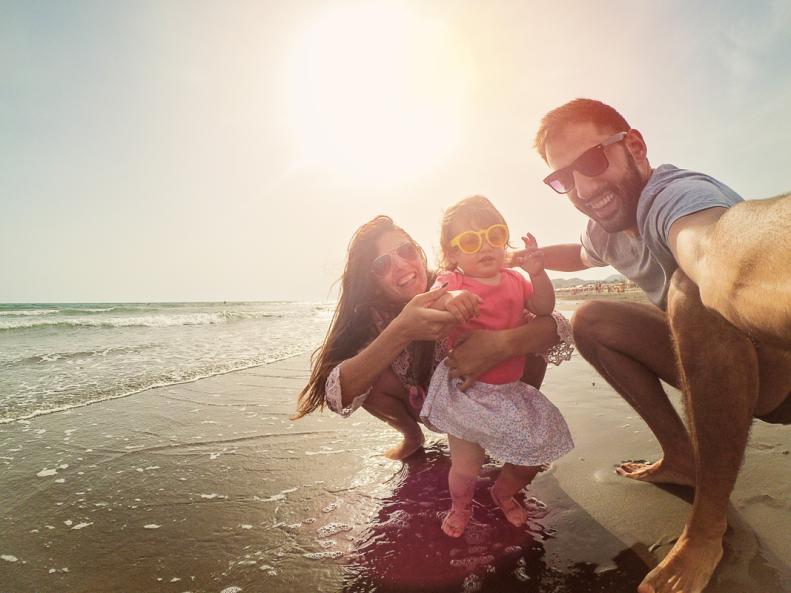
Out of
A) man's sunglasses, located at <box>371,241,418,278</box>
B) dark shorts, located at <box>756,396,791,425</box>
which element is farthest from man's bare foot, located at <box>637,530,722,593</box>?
man's sunglasses, located at <box>371,241,418,278</box>

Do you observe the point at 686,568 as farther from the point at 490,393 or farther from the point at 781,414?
the point at 781,414

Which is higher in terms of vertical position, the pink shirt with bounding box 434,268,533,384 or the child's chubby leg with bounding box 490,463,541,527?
the pink shirt with bounding box 434,268,533,384

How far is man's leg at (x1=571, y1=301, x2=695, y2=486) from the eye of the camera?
2600mm

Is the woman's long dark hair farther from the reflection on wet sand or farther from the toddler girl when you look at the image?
the reflection on wet sand

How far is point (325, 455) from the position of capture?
3.39 metres

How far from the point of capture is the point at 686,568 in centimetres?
167

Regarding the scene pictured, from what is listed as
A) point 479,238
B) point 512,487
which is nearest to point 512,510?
point 512,487

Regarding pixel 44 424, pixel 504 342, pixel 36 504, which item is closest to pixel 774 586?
pixel 504 342

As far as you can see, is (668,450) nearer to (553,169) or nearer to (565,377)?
(553,169)

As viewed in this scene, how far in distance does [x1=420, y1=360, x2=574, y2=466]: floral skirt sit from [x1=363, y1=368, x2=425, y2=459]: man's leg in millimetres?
676

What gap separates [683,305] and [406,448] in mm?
2158

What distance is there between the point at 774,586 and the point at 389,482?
1935 millimetres

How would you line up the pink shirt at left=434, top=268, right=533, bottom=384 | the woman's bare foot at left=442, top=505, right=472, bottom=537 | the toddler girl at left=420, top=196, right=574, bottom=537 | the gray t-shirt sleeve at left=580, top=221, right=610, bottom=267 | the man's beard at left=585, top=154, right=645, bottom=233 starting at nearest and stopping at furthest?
the woman's bare foot at left=442, top=505, right=472, bottom=537 < the toddler girl at left=420, top=196, right=574, bottom=537 < the pink shirt at left=434, top=268, right=533, bottom=384 < the man's beard at left=585, top=154, right=645, bottom=233 < the gray t-shirt sleeve at left=580, top=221, right=610, bottom=267

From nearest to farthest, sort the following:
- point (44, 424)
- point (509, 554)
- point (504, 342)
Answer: point (509, 554)
point (504, 342)
point (44, 424)
